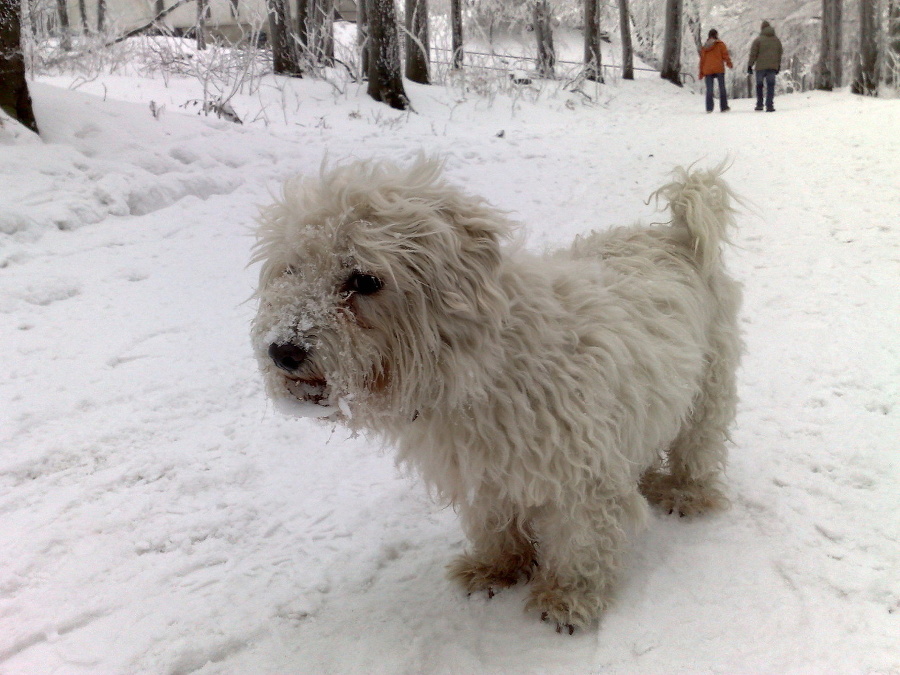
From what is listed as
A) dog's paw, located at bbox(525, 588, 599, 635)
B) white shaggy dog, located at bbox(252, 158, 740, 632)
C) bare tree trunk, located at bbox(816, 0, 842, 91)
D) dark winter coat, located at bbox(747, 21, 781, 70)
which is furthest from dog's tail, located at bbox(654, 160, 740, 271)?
bare tree trunk, located at bbox(816, 0, 842, 91)

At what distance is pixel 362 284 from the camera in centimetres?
214

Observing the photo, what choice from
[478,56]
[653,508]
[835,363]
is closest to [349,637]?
[653,508]

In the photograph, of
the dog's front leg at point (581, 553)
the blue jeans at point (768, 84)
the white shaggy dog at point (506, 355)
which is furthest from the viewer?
the blue jeans at point (768, 84)

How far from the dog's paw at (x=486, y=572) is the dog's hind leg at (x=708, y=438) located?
97 cm

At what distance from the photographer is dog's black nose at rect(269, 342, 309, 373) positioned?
2.02 m

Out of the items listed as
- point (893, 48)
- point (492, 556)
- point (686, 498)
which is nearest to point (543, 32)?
point (893, 48)

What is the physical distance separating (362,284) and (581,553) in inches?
60.2

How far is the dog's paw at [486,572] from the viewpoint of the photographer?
3.00 meters

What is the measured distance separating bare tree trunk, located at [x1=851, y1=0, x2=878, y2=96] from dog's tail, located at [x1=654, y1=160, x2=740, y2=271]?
19.5m

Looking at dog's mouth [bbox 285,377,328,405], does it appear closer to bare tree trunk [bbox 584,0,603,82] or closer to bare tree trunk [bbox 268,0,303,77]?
bare tree trunk [bbox 268,0,303,77]

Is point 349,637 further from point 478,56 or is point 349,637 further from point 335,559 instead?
point 478,56

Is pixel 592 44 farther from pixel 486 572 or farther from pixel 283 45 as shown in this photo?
pixel 486 572

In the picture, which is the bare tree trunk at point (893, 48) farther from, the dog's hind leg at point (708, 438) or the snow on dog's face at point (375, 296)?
the snow on dog's face at point (375, 296)

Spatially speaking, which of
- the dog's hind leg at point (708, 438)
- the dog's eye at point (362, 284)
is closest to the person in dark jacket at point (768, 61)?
the dog's hind leg at point (708, 438)
